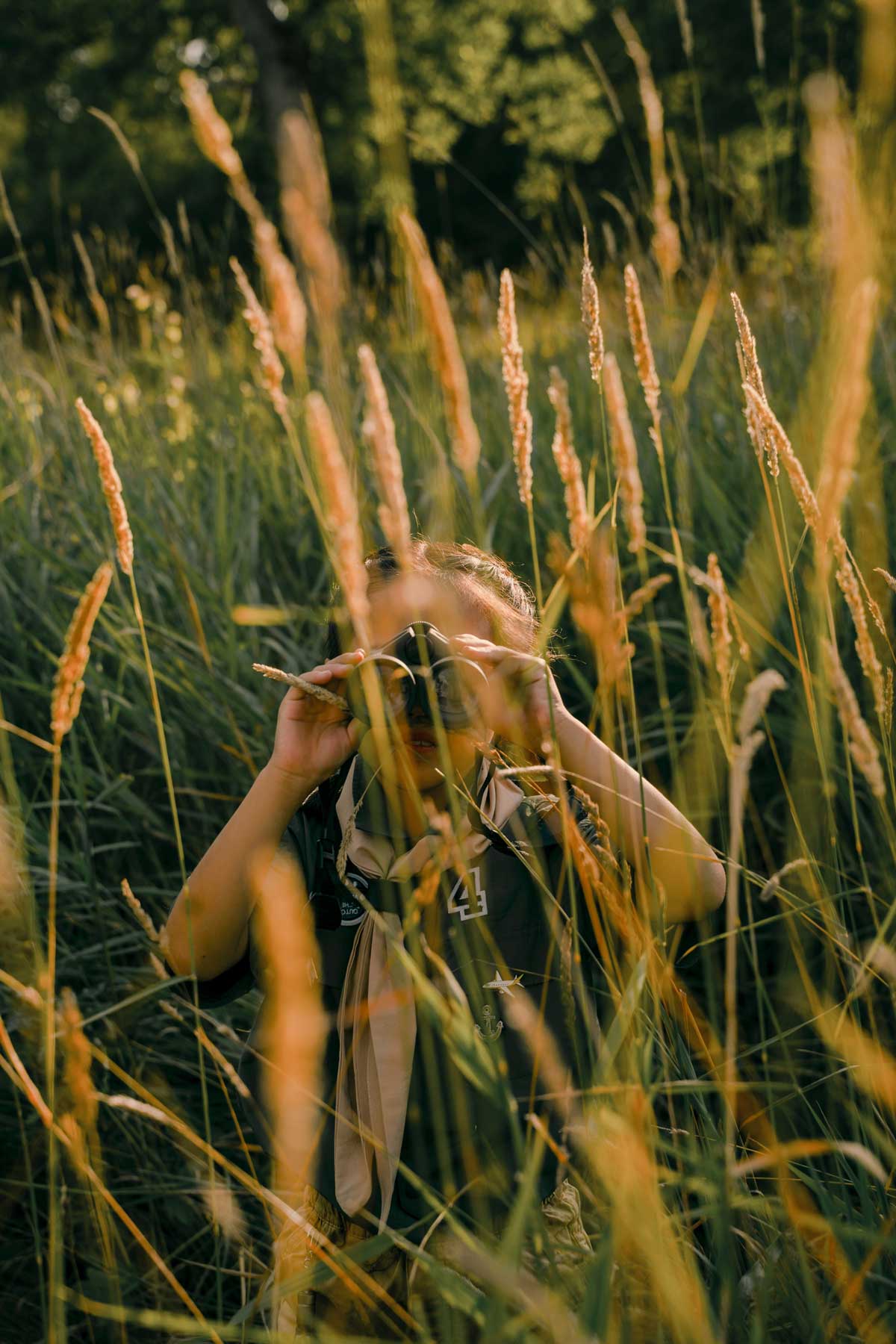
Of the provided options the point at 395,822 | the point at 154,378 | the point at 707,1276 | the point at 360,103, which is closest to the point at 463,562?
the point at 395,822

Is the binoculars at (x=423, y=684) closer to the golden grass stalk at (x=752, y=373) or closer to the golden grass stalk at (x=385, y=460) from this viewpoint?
the golden grass stalk at (x=385, y=460)

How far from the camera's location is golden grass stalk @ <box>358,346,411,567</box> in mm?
668

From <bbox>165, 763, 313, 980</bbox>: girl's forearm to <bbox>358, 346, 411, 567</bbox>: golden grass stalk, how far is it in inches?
24.1

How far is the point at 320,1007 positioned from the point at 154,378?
3.28m

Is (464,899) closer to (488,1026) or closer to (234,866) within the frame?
(488,1026)

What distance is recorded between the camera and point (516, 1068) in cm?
127

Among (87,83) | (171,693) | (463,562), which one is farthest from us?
(87,83)

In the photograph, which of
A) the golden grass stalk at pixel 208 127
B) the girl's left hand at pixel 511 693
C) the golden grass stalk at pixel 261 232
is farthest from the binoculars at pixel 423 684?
the golden grass stalk at pixel 208 127

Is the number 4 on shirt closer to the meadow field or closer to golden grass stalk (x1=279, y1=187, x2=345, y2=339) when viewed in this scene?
the meadow field

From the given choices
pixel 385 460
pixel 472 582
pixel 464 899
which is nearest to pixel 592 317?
pixel 385 460

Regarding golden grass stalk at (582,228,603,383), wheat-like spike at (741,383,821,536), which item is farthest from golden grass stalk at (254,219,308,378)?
wheat-like spike at (741,383,821,536)

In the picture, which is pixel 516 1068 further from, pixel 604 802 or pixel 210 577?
pixel 210 577

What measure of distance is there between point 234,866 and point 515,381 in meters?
0.73

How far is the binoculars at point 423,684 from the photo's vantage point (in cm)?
93
